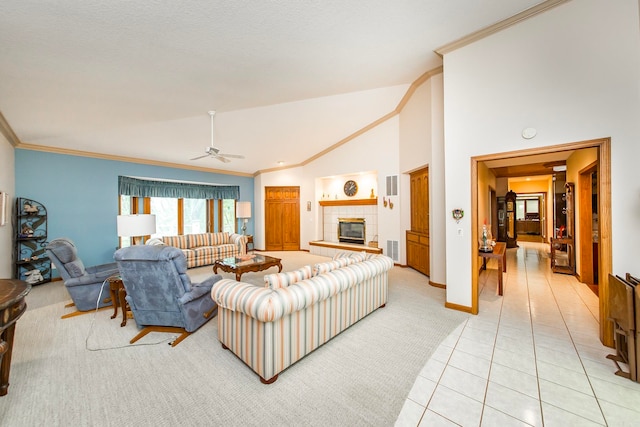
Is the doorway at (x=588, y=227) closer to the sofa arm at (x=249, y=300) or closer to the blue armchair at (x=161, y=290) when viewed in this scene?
the sofa arm at (x=249, y=300)

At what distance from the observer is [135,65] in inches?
106

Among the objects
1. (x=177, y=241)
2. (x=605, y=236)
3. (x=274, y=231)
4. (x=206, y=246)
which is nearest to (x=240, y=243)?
(x=206, y=246)

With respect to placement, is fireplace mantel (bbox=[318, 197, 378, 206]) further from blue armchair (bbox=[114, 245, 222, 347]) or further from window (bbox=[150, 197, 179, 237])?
blue armchair (bbox=[114, 245, 222, 347])

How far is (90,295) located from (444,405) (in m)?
4.41

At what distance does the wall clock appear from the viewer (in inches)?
285

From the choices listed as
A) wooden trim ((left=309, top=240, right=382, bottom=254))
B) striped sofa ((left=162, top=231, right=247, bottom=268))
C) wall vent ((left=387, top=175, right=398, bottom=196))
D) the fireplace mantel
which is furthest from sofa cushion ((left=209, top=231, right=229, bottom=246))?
wall vent ((left=387, top=175, right=398, bottom=196))

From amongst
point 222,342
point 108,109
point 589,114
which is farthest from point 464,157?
point 108,109

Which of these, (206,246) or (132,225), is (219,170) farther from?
(132,225)

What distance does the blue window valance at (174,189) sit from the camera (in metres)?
6.23

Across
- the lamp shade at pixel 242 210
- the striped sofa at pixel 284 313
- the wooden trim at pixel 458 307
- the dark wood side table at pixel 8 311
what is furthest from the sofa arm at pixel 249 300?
the lamp shade at pixel 242 210

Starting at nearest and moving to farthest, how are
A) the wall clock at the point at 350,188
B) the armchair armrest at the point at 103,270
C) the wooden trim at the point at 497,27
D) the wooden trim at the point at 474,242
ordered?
the wooden trim at the point at 497,27 → the wooden trim at the point at 474,242 → the armchair armrest at the point at 103,270 → the wall clock at the point at 350,188

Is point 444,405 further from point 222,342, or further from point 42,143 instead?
point 42,143

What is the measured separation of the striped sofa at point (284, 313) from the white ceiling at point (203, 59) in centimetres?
244

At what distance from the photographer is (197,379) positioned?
2.02m
